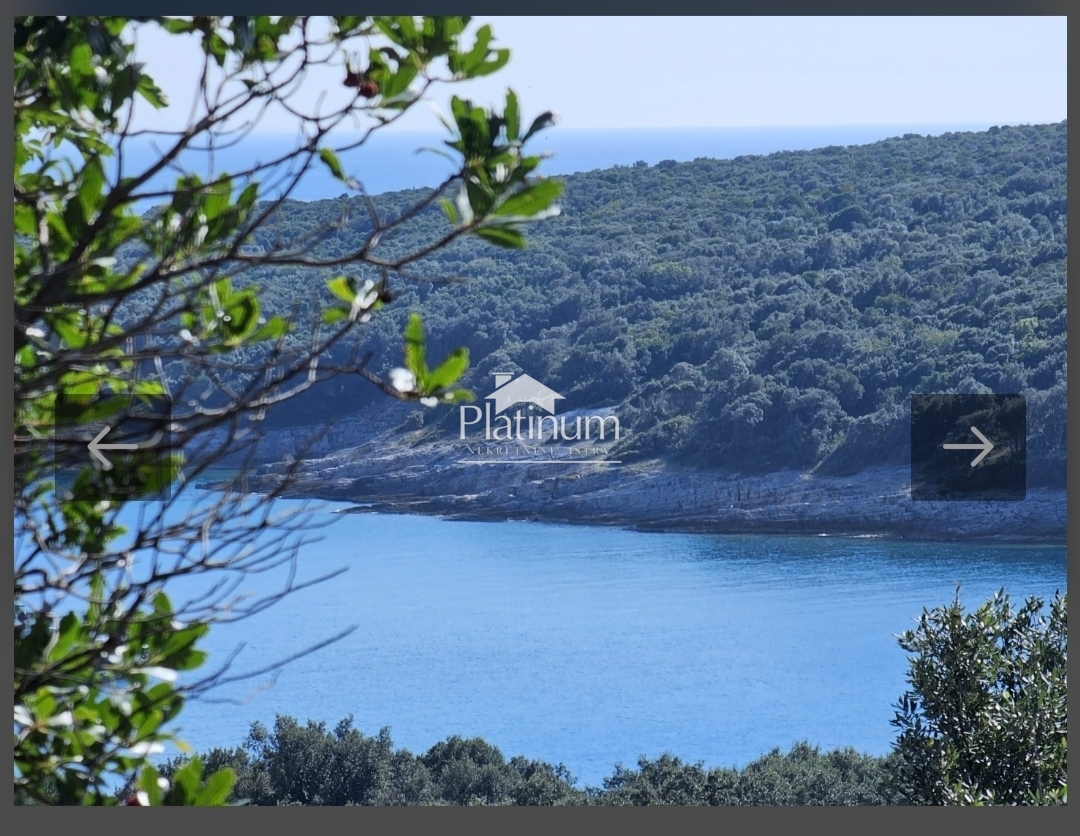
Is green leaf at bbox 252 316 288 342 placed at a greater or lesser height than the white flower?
greater

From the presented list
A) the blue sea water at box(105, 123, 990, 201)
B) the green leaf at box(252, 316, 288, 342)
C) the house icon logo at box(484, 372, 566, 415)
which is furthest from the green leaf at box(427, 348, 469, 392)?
the blue sea water at box(105, 123, 990, 201)

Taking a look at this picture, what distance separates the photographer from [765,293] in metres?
8.38

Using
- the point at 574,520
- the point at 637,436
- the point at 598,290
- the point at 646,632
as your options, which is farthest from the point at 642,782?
the point at 598,290

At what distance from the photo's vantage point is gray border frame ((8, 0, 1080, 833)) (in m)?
2.55

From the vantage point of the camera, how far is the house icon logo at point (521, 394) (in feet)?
16.6

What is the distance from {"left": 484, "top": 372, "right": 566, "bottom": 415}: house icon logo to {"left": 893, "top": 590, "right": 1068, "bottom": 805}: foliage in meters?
1.78

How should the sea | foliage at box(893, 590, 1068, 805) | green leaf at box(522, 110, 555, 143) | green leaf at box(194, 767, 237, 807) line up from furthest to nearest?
the sea, foliage at box(893, 590, 1068, 805), green leaf at box(194, 767, 237, 807), green leaf at box(522, 110, 555, 143)

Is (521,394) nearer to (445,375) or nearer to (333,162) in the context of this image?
(333,162)

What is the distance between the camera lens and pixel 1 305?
2318 millimetres

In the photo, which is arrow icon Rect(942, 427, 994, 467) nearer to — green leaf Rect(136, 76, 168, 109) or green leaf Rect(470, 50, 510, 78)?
green leaf Rect(470, 50, 510, 78)

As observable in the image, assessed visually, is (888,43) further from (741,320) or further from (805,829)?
(805,829)

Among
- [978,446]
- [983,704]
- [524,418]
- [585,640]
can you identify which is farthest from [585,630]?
[978,446]

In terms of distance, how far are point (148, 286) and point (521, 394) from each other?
3.30 meters

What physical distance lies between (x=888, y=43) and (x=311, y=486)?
3990 millimetres
